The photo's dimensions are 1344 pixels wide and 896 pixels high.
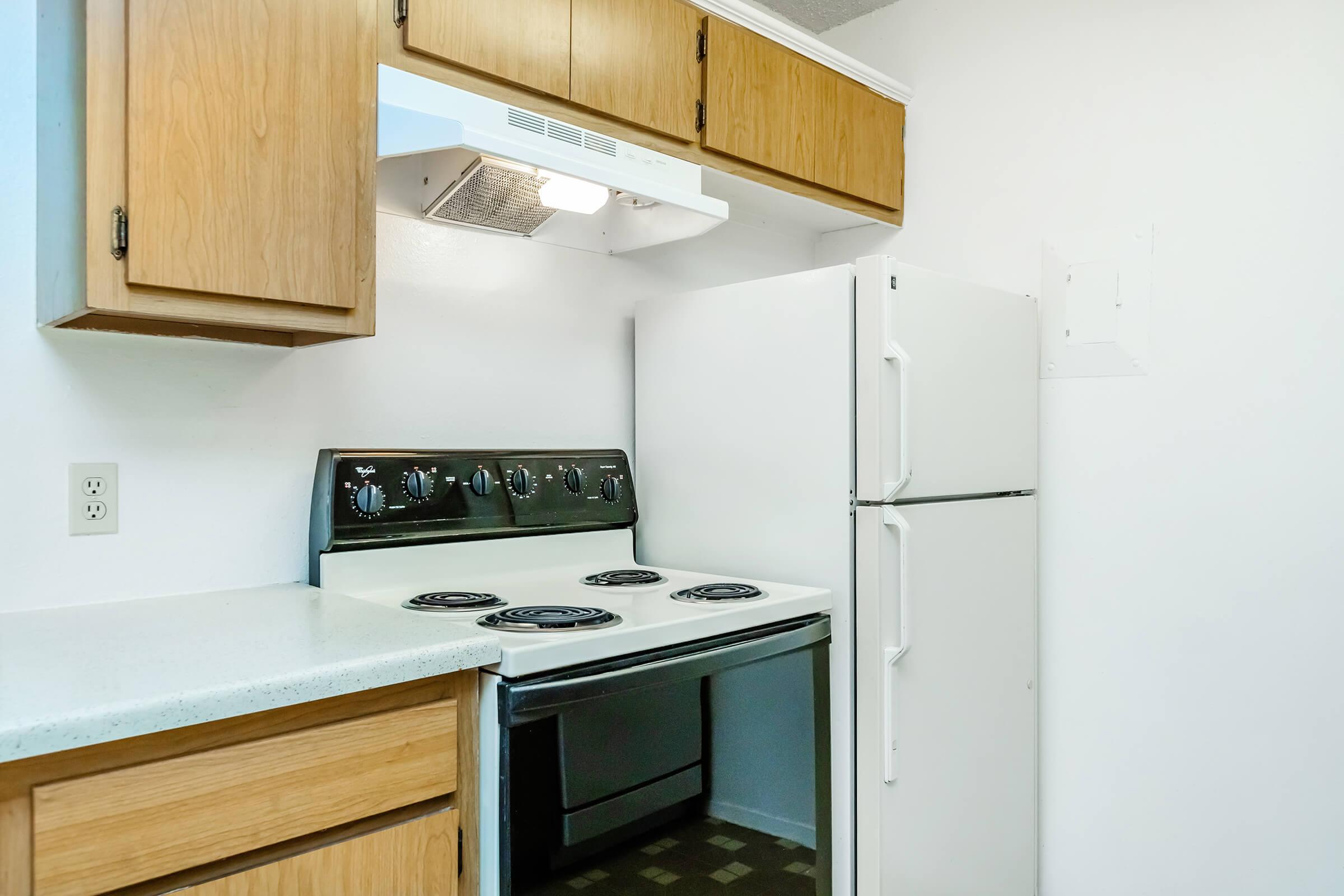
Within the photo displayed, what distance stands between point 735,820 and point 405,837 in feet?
2.03

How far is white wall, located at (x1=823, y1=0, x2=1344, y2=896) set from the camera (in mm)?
1882

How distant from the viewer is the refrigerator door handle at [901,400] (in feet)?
5.71

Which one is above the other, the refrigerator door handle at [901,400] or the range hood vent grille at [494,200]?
the range hood vent grille at [494,200]

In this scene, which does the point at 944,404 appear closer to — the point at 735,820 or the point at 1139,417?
the point at 1139,417

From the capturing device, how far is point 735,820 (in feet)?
5.05

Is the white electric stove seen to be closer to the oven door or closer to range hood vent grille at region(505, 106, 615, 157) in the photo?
the oven door

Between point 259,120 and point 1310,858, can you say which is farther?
point 1310,858

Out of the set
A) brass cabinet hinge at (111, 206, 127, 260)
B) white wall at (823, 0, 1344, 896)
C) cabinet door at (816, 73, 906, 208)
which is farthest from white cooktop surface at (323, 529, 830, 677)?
cabinet door at (816, 73, 906, 208)

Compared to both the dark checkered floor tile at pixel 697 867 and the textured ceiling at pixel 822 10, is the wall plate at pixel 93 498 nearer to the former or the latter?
the dark checkered floor tile at pixel 697 867

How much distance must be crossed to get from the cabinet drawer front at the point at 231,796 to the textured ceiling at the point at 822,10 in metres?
2.29

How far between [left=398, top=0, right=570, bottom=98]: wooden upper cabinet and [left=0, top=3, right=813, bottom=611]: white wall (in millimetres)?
388

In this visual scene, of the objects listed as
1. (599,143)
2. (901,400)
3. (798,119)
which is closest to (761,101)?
(798,119)

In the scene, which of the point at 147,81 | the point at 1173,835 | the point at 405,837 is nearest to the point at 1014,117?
the point at 1173,835

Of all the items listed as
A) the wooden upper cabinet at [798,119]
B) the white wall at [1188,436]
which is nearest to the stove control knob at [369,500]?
the wooden upper cabinet at [798,119]
